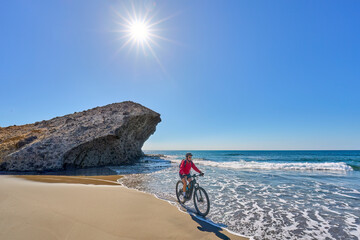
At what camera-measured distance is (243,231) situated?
4.82 m

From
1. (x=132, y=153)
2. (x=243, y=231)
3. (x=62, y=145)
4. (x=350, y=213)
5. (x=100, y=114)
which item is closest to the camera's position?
(x=243, y=231)

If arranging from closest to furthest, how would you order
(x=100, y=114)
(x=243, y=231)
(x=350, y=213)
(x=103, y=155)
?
(x=243, y=231) → (x=350, y=213) → (x=103, y=155) → (x=100, y=114)

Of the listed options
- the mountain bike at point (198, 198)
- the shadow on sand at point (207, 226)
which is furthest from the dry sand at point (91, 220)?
the mountain bike at point (198, 198)

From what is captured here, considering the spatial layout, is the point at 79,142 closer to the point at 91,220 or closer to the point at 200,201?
the point at 91,220

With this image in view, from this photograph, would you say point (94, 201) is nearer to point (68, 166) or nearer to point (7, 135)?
point (68, 166)

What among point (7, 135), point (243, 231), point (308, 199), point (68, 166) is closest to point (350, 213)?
point (308, 199)

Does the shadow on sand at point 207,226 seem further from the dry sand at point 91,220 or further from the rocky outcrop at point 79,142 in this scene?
the rocky outcrop at point 79,142

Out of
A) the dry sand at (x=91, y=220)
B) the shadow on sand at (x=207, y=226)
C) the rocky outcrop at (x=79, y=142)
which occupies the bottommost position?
the shadow on sand at (x=207, y=226)

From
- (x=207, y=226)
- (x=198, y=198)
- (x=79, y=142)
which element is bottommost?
(x=207, y=226)

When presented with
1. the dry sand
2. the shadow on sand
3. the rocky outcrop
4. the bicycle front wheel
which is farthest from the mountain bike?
the rocky outcrop

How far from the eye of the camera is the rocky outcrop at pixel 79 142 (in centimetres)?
1908

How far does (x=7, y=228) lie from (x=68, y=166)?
19815 millimetres

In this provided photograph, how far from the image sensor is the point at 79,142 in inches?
842

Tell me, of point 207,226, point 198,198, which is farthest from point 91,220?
point 198,198
